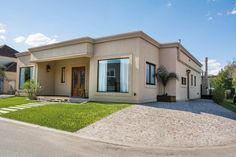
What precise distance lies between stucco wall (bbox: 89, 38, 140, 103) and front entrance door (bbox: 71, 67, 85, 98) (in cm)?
299

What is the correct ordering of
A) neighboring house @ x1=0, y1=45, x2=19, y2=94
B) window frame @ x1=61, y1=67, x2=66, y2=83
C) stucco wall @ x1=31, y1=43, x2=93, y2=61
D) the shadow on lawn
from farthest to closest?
1. neighboring house @ x1=0, y1=45, x2=19, y2=94
2. window frame @ x1=61, y1=67, x2=66, y2=83
3. stucco wall @ x1=31, y1=43, x2=93, y2=61
4. the shadow on lawn

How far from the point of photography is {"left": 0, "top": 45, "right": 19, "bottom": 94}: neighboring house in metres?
29.9

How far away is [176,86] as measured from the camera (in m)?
16.0

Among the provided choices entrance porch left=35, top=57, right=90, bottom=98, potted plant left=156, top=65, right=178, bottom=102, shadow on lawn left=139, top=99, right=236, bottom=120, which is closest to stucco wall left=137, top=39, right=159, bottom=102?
potted plant left=156, top=65, right=178, bottom=102

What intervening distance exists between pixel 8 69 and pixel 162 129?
2999 centimetres

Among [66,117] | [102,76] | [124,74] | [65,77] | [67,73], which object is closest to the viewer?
[66,117]

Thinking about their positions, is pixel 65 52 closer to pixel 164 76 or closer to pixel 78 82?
pixel 78 82

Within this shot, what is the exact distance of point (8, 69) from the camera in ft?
103

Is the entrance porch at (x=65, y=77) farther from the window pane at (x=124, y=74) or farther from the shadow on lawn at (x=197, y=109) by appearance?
the shadow on lawn at (x=197, y=109)

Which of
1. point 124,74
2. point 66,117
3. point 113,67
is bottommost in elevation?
point 66,117

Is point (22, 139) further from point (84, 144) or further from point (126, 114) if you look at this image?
point (126, 114)

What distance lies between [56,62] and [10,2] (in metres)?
8.29

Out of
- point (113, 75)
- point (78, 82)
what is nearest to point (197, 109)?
point (113, 75)

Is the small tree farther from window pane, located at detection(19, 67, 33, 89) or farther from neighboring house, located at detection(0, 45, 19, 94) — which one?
neighboring house, located at detection(0, 45, 19, 94)
